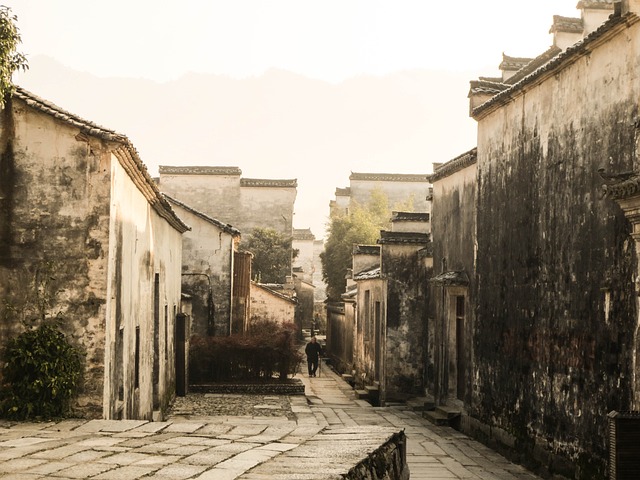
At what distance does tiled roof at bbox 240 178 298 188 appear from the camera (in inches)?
2007

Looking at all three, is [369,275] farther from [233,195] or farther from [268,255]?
[233,195]

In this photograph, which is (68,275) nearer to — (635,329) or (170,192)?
(635,329)

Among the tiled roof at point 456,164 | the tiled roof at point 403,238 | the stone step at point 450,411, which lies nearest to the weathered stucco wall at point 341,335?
the tiled roof at point 403,238

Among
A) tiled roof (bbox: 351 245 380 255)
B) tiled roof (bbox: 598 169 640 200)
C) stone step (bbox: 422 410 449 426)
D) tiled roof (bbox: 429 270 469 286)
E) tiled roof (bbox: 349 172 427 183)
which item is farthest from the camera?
tiled roof (bbox: 349 172 427 183)

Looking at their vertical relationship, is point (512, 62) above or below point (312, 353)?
above

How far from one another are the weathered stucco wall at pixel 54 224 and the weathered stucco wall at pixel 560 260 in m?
5.80

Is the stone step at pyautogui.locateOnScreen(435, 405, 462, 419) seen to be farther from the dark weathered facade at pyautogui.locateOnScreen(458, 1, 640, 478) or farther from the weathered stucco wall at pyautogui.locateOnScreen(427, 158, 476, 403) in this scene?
the dark weathered facade at pyautogui.locateOnScreen(458, 1, 640, 478)

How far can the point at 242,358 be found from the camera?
21578 millimetres

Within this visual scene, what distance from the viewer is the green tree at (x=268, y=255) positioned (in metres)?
47.2

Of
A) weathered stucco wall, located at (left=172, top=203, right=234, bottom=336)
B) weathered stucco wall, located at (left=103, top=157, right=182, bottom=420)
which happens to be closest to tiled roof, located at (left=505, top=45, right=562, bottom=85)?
weathered stucco wall, located at (left=103, top=157, right=182, bottom=420)

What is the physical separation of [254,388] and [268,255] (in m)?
26.9

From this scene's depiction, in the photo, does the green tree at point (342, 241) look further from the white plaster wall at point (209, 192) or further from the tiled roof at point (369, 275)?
the tiled roof at point (369, 275)

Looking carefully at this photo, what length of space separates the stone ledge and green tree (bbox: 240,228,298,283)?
25.8m

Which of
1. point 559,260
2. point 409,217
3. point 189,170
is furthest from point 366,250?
point 189,170
